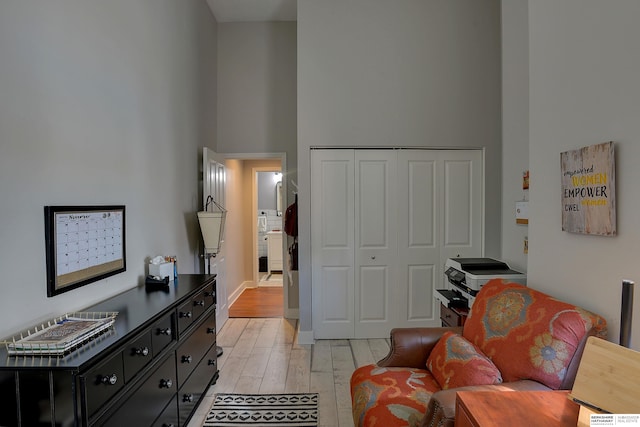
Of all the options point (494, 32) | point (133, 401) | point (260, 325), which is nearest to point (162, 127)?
point (133, 401)

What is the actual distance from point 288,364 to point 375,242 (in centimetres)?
154

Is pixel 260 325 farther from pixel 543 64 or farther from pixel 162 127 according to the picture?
pixel 543 64

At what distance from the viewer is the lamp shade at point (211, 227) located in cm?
348

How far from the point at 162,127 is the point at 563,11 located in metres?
2.78

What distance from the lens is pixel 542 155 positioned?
192 cm

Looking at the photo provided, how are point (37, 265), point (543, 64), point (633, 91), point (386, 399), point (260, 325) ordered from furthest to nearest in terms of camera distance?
point (260, 325), point (543, 64), point (386, 399), point (37, 265), point (633, 91)

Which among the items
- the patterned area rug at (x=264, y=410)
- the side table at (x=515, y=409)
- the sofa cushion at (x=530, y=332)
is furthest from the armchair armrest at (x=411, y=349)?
the side table at (x=515, y=409)

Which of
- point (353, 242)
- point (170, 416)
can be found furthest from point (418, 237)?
point (170, 416)

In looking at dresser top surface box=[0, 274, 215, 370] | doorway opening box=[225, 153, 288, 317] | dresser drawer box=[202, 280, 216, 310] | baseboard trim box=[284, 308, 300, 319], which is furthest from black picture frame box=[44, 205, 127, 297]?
baseboard trim box=[284, 308, 300, 319]

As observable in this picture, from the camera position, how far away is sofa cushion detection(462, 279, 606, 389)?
4.72ft

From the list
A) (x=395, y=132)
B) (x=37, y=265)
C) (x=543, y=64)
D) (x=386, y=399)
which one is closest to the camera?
(x=37, y=265)

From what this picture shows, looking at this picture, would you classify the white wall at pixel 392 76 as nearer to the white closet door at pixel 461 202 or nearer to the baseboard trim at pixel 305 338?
the baseboard trim at pixel 305 338

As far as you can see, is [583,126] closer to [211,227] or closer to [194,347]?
Answer: [194,347]

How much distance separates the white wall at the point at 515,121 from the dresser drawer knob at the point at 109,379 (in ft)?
8.90
